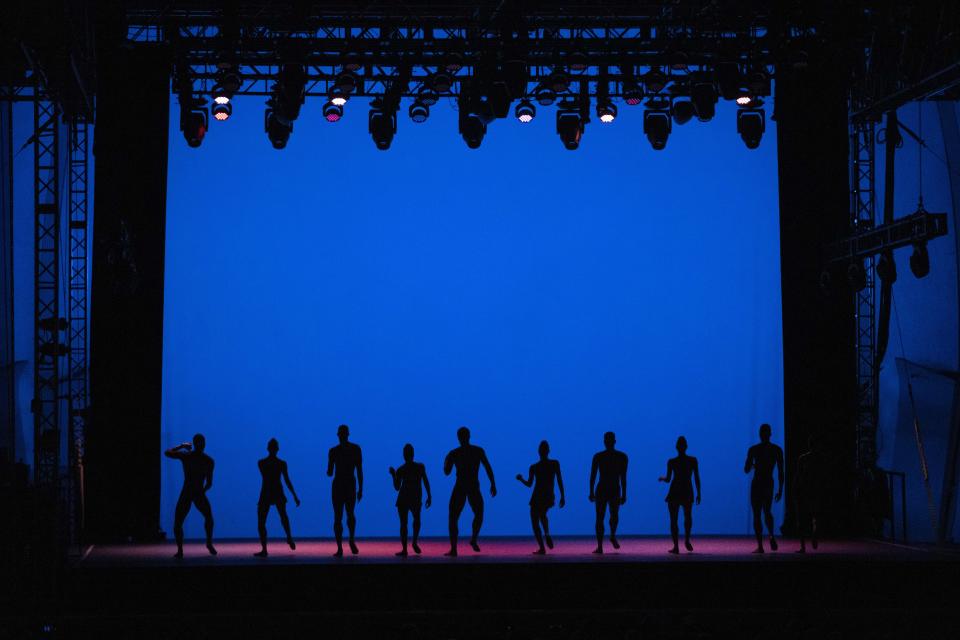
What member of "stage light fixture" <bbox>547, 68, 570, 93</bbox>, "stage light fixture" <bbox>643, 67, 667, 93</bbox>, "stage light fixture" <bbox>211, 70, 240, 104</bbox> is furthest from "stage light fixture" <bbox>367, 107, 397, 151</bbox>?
"stage light fixture" <bbox>643, 67, 667, 93</bbox>

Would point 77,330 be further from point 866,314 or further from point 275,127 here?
point 866,314

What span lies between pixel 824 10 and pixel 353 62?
578 cm

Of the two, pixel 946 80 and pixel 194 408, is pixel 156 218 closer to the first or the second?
pixel 194 408

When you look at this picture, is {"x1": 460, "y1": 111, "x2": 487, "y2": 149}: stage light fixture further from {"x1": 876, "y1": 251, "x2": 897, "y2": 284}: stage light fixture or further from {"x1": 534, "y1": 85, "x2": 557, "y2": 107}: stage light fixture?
{"x1": 876, "y1": 251, "x2": 897, "y2": 284}: stage light fixture

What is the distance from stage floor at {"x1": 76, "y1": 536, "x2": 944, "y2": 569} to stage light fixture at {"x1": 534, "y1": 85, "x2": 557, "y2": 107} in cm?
566

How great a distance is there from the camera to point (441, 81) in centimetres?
1455

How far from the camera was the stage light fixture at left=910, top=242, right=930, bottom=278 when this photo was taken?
13.6 m

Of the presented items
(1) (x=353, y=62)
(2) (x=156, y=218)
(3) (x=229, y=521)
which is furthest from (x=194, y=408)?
(1) (x=353, y=62)

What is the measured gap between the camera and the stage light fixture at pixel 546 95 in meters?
Answer: 14.5

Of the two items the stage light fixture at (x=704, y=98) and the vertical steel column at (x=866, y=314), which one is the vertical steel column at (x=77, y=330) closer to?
the stage light fixture at (x=704, y=98)

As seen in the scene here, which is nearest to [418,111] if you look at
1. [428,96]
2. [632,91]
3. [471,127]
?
[428,96]

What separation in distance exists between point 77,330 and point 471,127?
585 cm

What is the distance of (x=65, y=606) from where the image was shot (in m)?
10.9

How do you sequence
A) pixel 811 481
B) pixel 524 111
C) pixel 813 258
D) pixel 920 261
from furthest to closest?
pixel 813 258 < pixel 524 111 < pixel 920 261 < pixel 811 481
